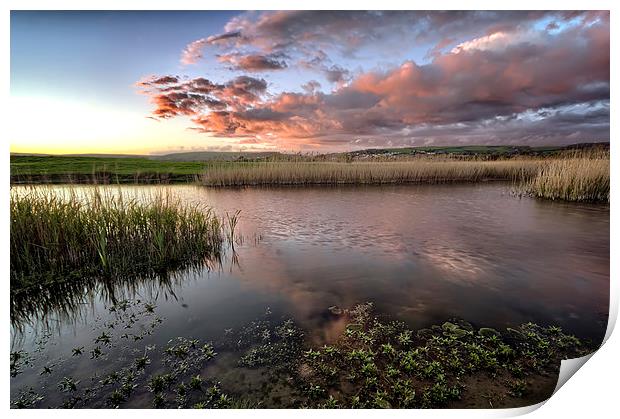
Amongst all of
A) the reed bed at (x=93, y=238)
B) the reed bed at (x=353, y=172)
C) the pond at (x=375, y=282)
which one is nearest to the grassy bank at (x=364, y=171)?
the reed bed at (x=353, y=172)

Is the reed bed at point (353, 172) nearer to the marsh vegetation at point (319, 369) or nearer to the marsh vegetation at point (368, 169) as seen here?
the marsh vegetation at point (368, 169)

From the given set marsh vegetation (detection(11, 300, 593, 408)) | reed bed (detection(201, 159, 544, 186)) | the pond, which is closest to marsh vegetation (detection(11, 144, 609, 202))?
reed bed (detection(201, 159, 544, 186))

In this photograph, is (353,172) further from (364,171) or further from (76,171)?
(76,171)

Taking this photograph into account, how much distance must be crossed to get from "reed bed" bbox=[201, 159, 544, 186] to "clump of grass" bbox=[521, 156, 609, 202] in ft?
13.3

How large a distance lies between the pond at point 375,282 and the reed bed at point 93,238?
491 millimetres

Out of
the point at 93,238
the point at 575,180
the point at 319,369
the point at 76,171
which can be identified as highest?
the point at 76,171

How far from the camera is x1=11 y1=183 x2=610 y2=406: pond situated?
10.6ft

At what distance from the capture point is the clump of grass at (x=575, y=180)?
7.64m

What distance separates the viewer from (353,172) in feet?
48.9

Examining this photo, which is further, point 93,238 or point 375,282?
point 93,238

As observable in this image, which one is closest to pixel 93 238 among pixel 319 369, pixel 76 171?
pixel 319 369

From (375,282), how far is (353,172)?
1109cm

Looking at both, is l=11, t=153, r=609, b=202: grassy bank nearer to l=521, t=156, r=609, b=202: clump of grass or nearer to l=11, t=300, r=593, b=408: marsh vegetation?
l=521, t=156, r=609, b=202: clump of grass

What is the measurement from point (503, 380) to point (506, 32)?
172 inches
